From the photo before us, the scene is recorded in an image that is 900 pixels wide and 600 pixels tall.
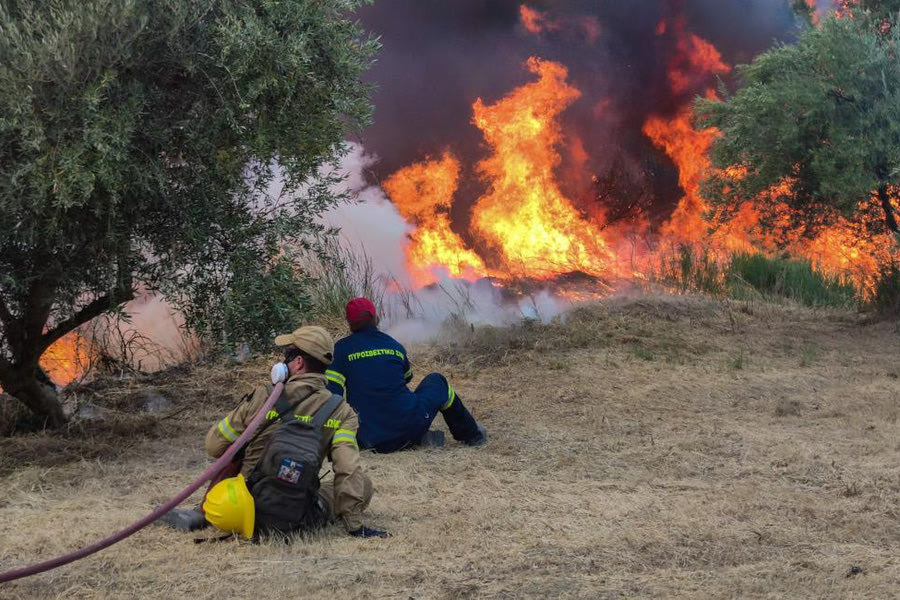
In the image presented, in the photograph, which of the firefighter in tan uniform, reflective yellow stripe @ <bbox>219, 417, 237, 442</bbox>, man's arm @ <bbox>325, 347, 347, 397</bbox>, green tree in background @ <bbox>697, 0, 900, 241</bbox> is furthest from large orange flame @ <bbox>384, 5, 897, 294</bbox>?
reflective yellow stripe @ <bbox>219, 417, 237, 442</bbox>

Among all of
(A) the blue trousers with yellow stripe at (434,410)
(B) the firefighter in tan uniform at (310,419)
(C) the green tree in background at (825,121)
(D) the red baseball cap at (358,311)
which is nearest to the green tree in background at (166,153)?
(D) the red baseball cap at (358,311)

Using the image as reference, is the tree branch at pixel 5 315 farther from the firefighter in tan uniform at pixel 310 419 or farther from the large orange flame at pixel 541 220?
the large orange flame at pixel 541 220

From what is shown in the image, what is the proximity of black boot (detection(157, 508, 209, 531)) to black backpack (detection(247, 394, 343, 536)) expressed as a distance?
45cm

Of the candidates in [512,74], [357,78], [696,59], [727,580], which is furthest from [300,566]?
[696,59]

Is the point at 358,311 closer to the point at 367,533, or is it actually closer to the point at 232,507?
the point at 367,533

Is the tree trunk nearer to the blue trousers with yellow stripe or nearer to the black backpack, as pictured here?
the blue trousers with yellow stripe

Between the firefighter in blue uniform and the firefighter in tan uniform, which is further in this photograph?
the firefighter in blue uniform

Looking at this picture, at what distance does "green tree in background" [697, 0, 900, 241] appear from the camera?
12.0 metres

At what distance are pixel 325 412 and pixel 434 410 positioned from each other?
2.65 metres

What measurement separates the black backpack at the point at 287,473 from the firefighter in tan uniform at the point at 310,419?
0.20ft

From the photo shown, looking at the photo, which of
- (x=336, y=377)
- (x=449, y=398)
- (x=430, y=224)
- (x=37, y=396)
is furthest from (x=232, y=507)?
(x=430, y=224)

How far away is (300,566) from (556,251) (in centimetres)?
1011

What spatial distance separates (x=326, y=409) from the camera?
197 inches

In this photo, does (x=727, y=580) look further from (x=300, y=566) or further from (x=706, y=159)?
(x=706, y=159)
